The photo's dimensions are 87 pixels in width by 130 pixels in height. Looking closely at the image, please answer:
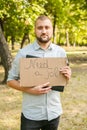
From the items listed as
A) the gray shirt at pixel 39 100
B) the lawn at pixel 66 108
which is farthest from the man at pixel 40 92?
the lawn at pixel 66 108

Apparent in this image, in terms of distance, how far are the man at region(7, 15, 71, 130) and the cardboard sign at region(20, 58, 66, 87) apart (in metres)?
0.06

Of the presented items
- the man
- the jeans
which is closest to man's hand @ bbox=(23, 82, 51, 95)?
the man

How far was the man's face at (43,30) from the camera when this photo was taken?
3480 mm

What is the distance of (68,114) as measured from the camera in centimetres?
771

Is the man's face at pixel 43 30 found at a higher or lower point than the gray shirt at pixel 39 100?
higher

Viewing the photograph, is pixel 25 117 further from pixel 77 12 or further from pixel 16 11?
pixel 77 12

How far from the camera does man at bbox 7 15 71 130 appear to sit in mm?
3488

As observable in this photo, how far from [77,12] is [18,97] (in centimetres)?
2093

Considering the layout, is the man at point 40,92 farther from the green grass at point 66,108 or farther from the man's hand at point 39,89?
the green grass at point 66,108

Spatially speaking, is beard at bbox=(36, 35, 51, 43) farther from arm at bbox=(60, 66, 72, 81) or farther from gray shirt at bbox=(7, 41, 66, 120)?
arm at bbox=(60, 66, 72, 81)

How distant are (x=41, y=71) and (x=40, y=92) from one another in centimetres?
26

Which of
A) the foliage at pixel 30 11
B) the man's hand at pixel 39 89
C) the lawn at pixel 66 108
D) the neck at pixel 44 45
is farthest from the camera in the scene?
the foliage at pixel 30 11

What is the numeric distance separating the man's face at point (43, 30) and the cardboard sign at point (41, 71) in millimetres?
212

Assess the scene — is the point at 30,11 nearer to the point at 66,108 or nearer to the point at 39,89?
the point at 66,108
